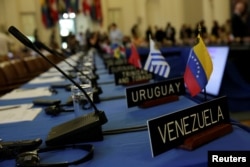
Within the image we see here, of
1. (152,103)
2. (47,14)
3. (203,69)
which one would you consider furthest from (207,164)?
(47,14)

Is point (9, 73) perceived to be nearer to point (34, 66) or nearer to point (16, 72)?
point (16, 72)

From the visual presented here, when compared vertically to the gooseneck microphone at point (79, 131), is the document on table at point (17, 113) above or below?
below

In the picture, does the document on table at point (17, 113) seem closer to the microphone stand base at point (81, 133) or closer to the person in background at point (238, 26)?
the microphone stand base at point (81, 133)

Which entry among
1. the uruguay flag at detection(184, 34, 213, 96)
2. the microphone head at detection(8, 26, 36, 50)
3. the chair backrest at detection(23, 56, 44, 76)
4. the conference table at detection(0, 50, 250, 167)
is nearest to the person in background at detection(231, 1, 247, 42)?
the chair backrest at detection(23, 56, 44, 76)

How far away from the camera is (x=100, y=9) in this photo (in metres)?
18.8

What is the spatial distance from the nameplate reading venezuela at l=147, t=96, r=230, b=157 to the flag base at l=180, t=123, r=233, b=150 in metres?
0.01

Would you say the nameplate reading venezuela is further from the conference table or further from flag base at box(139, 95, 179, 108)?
flag base at box(139, 95, 179, 108)

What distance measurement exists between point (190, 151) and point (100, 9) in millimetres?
18155

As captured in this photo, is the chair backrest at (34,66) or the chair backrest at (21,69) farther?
the chair backrest at (34,66)

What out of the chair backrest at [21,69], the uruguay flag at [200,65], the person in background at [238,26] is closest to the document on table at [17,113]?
the uruguay flag at [200,65]

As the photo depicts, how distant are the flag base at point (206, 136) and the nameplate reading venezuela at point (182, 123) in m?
0.01

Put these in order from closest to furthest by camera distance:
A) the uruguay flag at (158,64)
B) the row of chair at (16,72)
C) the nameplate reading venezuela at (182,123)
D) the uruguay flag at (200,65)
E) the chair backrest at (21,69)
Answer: the nameplate reading venezuela at (182,123) → the uruguay flag at (200,65) → the uruguay flag at (158,64) → the row of chair at (16,72) → the chair backrest at (21,69)

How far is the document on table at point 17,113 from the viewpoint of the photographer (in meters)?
1.78

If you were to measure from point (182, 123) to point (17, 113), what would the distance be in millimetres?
1086
